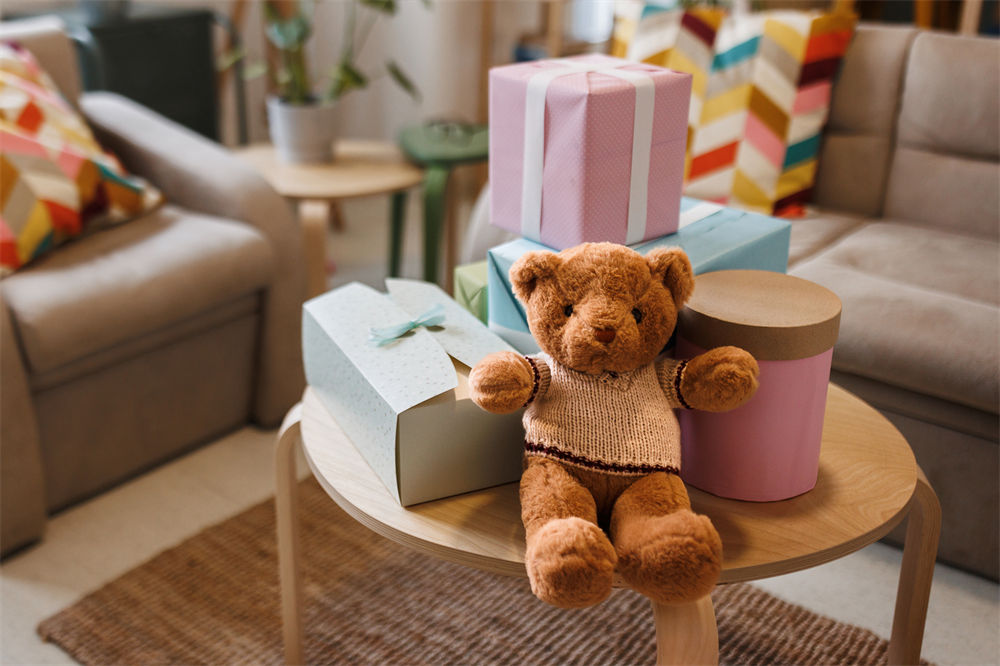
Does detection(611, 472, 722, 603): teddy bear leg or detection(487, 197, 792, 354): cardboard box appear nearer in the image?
detection(611, 472, 722, 603): teddy bear leg

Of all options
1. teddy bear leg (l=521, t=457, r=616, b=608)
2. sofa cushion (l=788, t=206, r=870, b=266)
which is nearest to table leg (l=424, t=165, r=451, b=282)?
sofa cushion (l=788, t=206, r=870, b=266)

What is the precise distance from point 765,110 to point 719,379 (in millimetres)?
1370

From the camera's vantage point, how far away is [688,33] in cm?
198

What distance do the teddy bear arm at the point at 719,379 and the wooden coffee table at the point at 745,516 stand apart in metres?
0.13

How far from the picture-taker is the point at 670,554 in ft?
2.35

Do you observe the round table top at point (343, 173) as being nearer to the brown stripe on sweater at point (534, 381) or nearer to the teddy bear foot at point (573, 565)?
the brown stripe on sweater at point (534, 381)

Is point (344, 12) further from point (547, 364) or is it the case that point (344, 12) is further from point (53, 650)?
point (547, 364)

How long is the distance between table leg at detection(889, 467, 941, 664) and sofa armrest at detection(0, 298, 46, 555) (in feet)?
4.36

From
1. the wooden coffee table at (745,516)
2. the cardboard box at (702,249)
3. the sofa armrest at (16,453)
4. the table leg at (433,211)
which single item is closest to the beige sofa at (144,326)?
the sofa armrest at (16,453)

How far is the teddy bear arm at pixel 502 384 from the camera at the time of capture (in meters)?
0.81

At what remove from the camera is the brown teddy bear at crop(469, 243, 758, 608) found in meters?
0.79

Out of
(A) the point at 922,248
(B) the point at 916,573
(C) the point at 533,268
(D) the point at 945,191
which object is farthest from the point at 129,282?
(D) the point at 945,191

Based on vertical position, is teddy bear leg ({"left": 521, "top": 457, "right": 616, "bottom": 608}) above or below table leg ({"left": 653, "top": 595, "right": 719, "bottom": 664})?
above

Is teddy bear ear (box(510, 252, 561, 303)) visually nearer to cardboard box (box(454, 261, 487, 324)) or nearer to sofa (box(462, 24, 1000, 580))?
cardboard box (box(454, 261, 487, 324))
